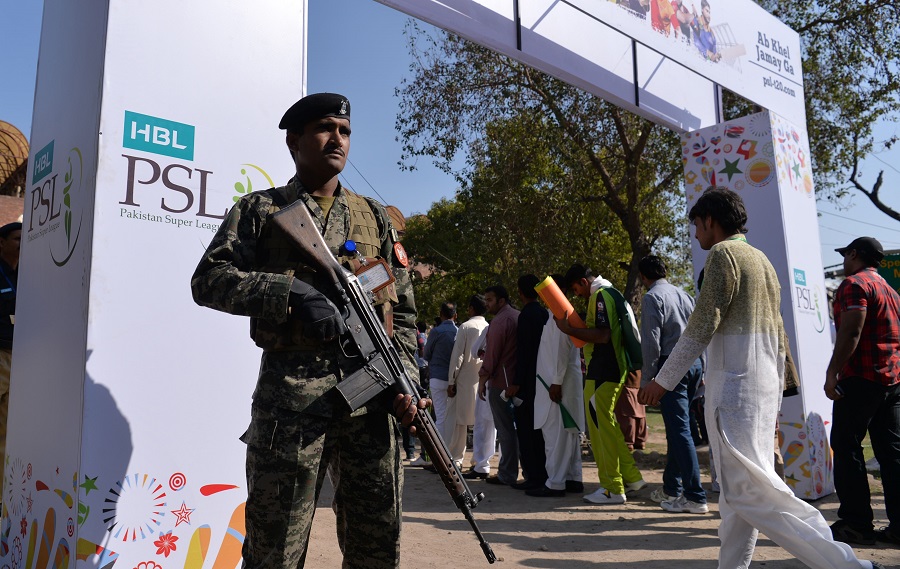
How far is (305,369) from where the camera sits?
2.42 m

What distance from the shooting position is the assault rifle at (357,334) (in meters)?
2.43

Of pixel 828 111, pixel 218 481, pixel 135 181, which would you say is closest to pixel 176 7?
pixel 135 181

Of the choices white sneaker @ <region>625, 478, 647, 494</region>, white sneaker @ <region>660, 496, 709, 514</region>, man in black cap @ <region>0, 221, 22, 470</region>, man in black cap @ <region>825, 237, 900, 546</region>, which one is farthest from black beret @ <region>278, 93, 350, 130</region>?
white sneaker @ <region>625, 478, 647, 494</region>

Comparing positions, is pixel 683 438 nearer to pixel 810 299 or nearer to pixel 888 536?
pixel 888 536

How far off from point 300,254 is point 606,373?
4.01 meters

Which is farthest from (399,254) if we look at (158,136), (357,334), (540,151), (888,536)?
(540,151)

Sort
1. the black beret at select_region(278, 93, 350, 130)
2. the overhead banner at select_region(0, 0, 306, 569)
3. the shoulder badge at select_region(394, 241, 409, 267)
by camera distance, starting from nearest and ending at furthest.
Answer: the black beret at select_region(278, 93, 350, 130) → the shoulder badge at select_region(394, 241, 409, 267) → the overhead banner at select_region(0, 0, 306, 569)

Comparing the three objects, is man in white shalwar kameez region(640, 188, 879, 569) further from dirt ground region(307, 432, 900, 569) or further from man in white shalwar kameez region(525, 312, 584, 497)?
man in white shalwar kameez region(525, 312, 584, 497)

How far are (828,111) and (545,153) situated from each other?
512 cm

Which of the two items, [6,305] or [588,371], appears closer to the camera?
[6,305]

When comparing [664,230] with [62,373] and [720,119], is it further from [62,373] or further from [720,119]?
[62,373]

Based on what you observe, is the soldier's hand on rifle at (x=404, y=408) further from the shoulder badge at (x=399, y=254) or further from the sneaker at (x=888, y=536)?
the sneaker at (x=888, y=536)

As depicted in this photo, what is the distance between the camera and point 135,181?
10.3 feet

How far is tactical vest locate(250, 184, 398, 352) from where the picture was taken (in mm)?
2420
